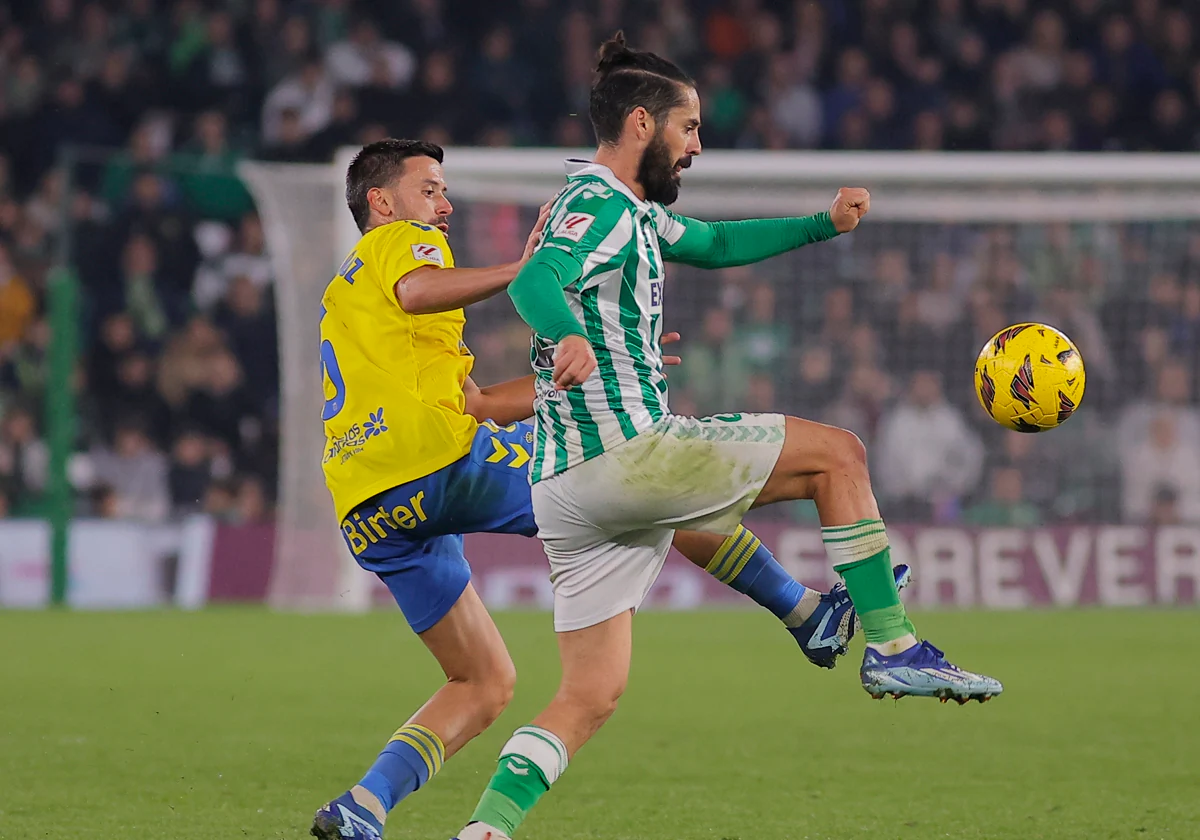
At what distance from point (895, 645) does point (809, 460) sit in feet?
1.60

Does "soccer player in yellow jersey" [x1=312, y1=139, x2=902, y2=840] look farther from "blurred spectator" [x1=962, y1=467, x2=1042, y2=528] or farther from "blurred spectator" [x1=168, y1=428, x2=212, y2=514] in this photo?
"blurred spectator" [x1=168, y1=428, x2=212, y2=514]

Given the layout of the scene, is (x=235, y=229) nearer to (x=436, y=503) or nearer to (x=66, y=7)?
(x=66, y=7)

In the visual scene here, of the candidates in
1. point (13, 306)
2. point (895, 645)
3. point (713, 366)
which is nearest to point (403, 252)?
point (895, 645)

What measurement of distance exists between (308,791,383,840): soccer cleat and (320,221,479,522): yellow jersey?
2.74ft

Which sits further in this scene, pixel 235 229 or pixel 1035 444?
pixel 235 229

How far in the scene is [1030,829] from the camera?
501 cm

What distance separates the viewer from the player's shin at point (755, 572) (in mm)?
4672

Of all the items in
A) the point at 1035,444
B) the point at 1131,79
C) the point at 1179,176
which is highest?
the point at 1131,79

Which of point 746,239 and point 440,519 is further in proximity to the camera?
point 440,519

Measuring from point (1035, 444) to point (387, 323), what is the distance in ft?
28.9

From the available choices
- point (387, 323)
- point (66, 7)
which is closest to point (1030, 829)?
point (387, 323)

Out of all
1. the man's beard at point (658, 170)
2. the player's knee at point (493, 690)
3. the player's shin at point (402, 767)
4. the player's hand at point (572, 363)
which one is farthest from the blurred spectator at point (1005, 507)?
the player's hand at point (572, 363)

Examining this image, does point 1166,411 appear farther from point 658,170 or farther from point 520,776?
point 520,776

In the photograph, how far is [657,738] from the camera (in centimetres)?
711
